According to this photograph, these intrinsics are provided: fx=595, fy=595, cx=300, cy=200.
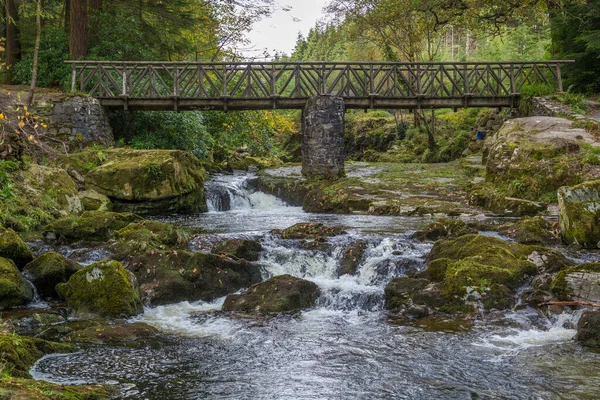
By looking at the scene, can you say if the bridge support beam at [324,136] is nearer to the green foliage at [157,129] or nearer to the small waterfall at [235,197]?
the small waterfall at [235,197]

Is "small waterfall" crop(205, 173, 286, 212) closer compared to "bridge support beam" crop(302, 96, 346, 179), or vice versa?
"small waterfall" crop(205, 173, 286, 212)

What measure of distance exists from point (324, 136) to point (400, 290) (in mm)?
11918

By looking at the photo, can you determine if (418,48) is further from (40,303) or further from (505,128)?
(40,303)

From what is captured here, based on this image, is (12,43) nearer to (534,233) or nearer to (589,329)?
(534,233)

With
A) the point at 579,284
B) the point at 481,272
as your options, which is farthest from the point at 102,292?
the point at 579,284

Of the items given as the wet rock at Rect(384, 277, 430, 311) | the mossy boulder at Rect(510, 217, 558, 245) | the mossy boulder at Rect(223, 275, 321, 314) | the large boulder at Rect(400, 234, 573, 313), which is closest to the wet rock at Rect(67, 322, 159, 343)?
the mossy boulder at Rect(223, 275, 321, 314)

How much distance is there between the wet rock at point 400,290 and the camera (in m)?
8.45

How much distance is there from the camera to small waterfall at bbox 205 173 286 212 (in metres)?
18.3

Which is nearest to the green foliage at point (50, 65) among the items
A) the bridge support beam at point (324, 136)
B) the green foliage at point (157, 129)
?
the green foliage at point (157, 129)

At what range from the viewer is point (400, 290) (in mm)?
8625

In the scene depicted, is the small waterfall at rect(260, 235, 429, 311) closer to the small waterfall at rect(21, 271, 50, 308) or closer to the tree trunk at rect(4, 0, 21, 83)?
the small waterfall at rect(21, 271, 50, 308)

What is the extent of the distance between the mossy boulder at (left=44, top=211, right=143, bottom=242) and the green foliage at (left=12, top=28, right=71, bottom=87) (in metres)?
10.4

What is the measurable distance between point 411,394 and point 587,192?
6.44 metres

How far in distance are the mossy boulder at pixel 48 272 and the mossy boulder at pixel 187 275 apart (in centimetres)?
106
